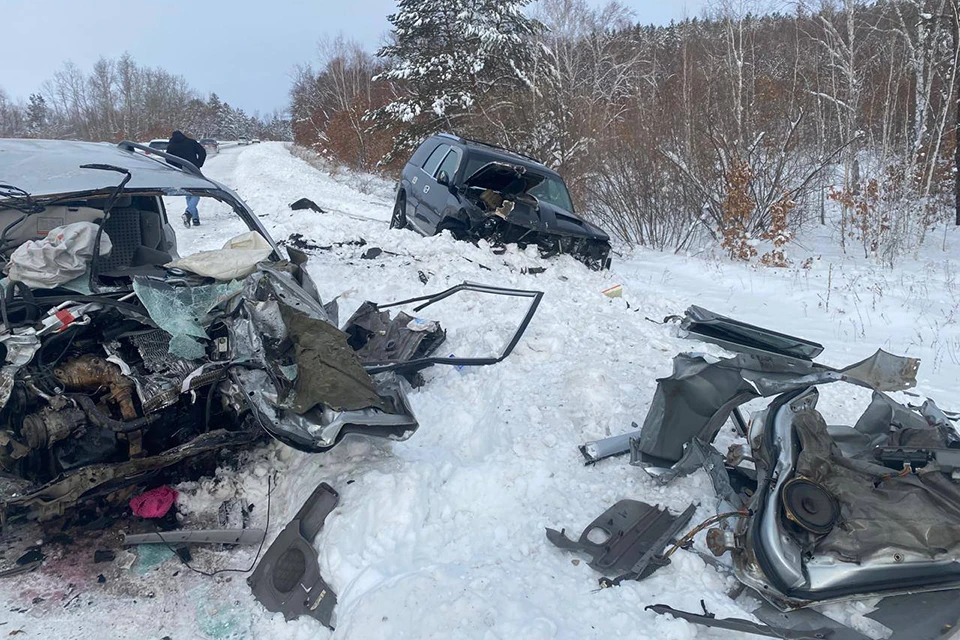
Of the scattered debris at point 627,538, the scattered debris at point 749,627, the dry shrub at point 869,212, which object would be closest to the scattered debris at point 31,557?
the scattered debris at point 627,538

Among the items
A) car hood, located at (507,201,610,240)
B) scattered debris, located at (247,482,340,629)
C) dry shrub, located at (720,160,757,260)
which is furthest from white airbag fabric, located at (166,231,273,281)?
dry shrub, located at (720,160,757,260)

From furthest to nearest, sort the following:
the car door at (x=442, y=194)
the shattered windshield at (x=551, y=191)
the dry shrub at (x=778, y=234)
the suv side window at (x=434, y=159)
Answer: the dry shrub at (x=778, y=234) → the suv side window at (x=434, y=159) → the shattered windshield at (x=551, y=191) → the car door at (x=442, y=194)

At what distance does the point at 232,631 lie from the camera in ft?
8.23

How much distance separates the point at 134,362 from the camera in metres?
3.09

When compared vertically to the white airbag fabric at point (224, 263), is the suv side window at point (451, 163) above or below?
above

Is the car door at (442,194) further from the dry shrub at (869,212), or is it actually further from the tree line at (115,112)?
the tree line at (115,112)

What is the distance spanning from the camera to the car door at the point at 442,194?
820 cm

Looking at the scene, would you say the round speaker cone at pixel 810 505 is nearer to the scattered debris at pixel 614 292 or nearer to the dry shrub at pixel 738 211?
the scattered debris at pixel 614 292

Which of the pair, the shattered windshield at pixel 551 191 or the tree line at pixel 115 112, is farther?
the tree line at pixel 115 112

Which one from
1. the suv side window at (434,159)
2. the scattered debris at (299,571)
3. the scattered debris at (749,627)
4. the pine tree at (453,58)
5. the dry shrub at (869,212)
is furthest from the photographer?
the pine tree at (453,58)

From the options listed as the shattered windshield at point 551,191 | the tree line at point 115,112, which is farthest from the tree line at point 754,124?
the tree line at point 115,112

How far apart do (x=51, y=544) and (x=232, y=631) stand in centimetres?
119

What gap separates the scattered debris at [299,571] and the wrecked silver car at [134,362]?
436 millimetres

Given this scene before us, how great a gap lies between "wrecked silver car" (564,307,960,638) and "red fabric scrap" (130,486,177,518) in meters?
2.09
